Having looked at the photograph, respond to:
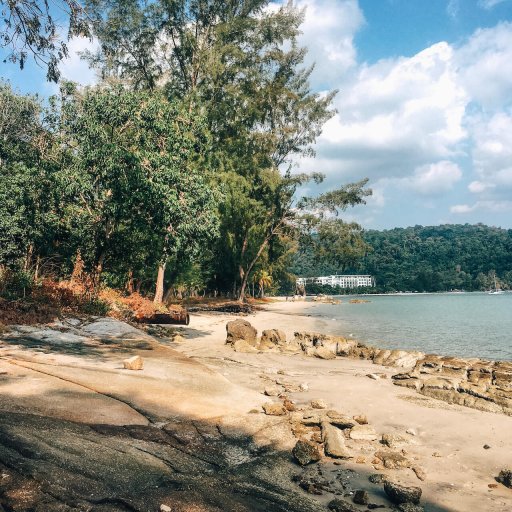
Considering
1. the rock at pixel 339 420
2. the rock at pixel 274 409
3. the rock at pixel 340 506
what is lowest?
the rock at pixel 339 420

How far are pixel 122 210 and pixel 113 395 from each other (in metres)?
9.53

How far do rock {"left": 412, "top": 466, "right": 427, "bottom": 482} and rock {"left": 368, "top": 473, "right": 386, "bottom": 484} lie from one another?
1.63 ft

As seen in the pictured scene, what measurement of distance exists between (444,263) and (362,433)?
578 feet

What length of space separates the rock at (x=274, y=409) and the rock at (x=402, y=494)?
246cm

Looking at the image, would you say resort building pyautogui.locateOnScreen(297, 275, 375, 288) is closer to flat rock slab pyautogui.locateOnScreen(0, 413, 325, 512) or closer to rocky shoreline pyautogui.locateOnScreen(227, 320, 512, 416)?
rocky shoreline pyautogui.locateOnScreen(227, 320, 512, 416)

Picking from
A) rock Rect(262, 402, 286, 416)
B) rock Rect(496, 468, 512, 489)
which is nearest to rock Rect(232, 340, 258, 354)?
rock Rect(262, 402, 286, 416)

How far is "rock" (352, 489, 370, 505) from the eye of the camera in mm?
4203

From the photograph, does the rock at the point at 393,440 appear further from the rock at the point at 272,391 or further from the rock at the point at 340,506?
the rock at the point at 272,391

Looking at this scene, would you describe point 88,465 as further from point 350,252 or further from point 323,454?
point 350,252

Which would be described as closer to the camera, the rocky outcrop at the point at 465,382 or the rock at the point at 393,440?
the rock at the point at 393,440

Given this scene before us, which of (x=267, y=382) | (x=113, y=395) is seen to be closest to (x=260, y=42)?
(x=267, y=382)

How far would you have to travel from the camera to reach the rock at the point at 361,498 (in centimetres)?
420

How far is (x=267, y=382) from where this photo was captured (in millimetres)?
9312

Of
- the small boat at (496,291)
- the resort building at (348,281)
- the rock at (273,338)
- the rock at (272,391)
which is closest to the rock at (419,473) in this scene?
the rock at (272,391)
